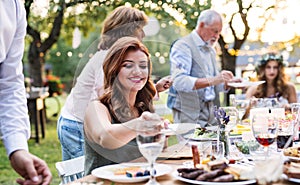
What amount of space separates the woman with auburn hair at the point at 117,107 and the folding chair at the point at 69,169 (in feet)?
0.46

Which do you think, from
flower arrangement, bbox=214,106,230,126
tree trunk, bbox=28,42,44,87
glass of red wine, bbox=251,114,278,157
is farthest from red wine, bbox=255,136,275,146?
tree trunk, bbox=28,42,44,87

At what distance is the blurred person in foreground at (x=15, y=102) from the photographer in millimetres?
1255

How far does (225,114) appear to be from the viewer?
1.95 m

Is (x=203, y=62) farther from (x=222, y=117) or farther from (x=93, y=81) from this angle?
(x=222, y=117)

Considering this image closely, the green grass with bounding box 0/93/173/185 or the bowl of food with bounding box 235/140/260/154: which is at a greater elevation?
the bowl of food with bounding box 235/140/260/154

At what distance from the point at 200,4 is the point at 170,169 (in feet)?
11.1

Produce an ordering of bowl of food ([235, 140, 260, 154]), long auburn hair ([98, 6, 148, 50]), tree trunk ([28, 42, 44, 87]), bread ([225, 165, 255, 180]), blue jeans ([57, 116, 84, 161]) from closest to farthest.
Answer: bread ([225, 165, 255, 180]) → bowl of food ([235, 140, 260, 154]) → long auburn hair ([98, 6, 148, 50]) → blue jeans ([57, 116, 84, 161]) → tree trunk ([28, 42, 44, 87])

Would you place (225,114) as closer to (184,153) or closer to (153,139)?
(184,153)

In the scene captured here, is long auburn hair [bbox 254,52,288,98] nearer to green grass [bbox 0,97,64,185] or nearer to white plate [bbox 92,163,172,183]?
green grass [bbox 0,97,64,185]

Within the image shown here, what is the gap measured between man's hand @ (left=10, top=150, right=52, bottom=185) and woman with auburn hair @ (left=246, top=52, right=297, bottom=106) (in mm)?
3135

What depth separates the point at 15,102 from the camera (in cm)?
131

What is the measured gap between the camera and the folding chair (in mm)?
1986

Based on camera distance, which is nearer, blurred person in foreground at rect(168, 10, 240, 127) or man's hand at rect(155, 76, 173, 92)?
man's hand at rect(155, 76, 173, 92)

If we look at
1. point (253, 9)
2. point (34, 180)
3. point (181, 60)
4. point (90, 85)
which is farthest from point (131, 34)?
point (253, 9)
